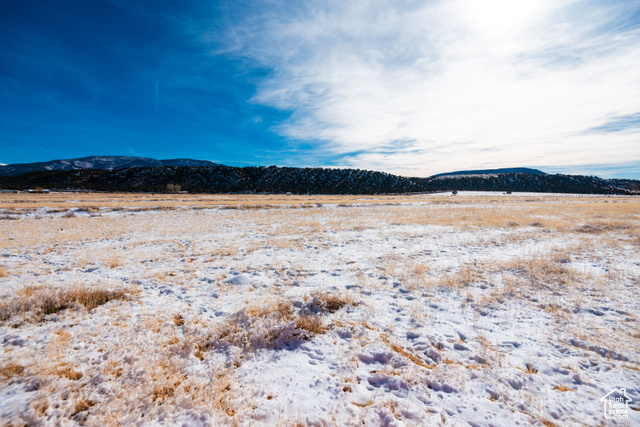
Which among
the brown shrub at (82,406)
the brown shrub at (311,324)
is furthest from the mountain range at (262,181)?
the brown shrub at (82,406)

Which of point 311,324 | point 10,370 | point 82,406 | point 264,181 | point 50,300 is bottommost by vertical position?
point 311,324

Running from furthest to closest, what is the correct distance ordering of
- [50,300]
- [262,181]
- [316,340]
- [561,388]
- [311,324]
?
[262,181] < [50,300] < [311,324] < [316,340] < [561,388]

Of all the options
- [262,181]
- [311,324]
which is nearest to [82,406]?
[311,324]

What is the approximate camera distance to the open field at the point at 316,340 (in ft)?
11.7

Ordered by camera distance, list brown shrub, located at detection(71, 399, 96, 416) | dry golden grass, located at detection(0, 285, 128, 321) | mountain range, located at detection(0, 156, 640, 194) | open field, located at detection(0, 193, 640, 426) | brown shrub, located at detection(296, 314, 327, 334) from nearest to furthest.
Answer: brown shrub, located at detection(71, 399, 96, 416), open field, located at detection(0, 193, 640, 426), brown shrub, located at detection(296, 314, 327, 334), dry golden grass, located at detection(0, 285, 128, 321), mountain range, located at detection(0, 156, 640, 194)

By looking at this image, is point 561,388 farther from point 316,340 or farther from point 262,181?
point 262,181

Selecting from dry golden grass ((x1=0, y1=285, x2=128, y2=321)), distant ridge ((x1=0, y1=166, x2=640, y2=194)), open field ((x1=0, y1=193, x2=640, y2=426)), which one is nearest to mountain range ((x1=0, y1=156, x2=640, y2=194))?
distant ridge ((x1=0, y1=166, x2=640, y2=194))

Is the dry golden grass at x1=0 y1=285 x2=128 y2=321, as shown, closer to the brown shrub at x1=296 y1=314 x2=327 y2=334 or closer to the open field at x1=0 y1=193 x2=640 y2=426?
the open field at x1=0 y1=193 x2=640 y2=426

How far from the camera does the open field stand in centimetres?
356

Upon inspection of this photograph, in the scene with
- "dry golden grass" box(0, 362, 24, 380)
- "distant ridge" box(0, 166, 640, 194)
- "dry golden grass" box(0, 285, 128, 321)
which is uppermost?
"distant ridge" box(0, 166, 640, 194)

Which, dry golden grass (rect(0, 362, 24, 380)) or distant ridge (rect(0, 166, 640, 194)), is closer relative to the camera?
dry golden grass (rect(0, 362, 24, 380))

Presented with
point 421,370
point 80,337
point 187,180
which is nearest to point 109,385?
point 80,337

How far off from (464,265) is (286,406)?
937 cm

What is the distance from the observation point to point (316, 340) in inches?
207
